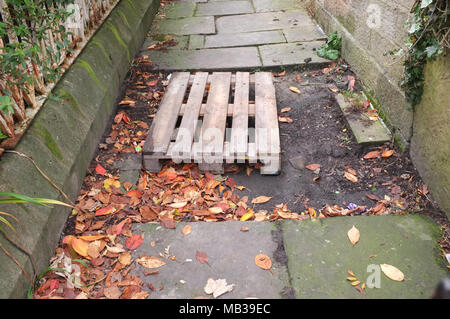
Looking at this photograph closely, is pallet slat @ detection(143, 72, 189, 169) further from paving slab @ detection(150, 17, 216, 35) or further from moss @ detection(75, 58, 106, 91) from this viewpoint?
paving slab @ detection(150, 17, 216, 35)

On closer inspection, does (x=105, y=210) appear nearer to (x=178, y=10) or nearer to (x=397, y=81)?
(x=397, y=81)

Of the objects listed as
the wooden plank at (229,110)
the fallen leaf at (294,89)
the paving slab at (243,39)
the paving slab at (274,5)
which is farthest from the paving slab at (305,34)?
the wooden plank at (229,110)

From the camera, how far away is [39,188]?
2049 mm

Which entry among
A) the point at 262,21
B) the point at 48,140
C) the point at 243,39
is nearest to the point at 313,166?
the point at 48,140

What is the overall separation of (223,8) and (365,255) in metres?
4.90

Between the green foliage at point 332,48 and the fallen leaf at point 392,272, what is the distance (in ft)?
8.99

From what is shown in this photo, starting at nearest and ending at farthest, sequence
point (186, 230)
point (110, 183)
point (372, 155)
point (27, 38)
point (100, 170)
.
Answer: point (186, 230) → point (27, 38) → point (110, 183) → point (100, 170) → point (372, 155)

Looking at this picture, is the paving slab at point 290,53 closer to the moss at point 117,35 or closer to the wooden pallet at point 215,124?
the wooden pallet at point 215,124

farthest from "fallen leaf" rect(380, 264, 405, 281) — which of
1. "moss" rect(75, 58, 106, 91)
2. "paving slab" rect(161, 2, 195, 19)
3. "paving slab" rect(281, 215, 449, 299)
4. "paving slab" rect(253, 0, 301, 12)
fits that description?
"paving slab" rect(161, 2, 195, 19)

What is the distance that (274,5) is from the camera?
583 cm

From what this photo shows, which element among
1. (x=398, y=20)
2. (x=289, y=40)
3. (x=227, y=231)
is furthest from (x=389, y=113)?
(x=289, y=40)

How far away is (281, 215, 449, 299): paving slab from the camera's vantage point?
1.85 m

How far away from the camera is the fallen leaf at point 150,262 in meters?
2.01

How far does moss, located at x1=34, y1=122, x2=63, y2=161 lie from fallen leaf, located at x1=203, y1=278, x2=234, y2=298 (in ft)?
3.98
